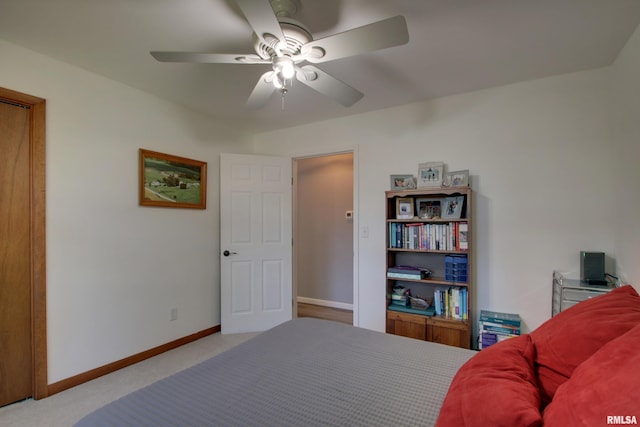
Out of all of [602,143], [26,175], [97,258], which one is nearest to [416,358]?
[602,143]

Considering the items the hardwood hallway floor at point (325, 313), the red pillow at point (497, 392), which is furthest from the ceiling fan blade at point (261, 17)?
the hardwood hallway floor at point (325, 313)

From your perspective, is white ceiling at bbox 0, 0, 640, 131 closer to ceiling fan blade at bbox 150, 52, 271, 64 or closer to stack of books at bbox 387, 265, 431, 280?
ceiling fan blade at bbox 150, 52, 271, 64

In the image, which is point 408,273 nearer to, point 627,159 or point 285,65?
point 627,159

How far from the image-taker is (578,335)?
0.89m

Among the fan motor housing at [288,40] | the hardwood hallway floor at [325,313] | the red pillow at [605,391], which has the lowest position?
the hardwood hallway floor at [325,313]

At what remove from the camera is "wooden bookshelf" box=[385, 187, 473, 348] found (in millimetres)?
2477

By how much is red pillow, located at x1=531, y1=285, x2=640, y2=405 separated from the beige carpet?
2.50 meters

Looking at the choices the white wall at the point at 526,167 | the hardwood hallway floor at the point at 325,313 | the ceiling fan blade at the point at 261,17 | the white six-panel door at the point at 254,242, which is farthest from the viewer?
the hardwood hallway floor at the point at 325,313

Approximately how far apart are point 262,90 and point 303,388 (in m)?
1.63

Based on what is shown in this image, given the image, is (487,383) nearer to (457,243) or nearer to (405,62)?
(457,243)

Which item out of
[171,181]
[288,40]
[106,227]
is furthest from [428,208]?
[106,227]

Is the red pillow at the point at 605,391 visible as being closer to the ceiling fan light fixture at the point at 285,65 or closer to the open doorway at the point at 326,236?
the ceiling fan light fixture at the point at 285,65

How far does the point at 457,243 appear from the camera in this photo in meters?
2.52

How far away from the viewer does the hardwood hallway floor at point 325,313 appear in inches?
152
